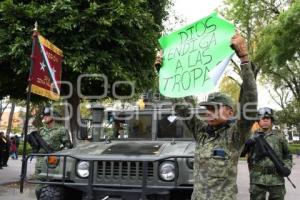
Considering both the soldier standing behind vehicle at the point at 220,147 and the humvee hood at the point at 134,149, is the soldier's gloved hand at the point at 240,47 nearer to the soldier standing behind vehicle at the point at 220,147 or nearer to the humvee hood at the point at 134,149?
the soldier standing behind vehicle at the point at 220,147

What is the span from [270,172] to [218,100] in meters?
2.12

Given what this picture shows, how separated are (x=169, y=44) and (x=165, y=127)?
3185mm

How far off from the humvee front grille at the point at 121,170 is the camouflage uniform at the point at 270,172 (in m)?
1.21

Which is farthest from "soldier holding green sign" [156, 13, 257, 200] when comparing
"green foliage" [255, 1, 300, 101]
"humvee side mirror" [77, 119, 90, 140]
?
"green foliage" [255, 1, 300, 101]

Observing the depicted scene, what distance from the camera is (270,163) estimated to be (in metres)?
6.18

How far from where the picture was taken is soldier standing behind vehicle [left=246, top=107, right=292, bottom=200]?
20.2 ft

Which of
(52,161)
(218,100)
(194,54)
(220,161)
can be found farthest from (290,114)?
(220,161)

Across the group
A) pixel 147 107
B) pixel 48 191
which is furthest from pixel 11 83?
pixel 48 191

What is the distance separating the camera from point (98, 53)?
11.6 m

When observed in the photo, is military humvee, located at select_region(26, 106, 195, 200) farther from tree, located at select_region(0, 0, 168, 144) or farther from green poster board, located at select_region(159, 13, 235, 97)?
tree, located at select_region(0, 0, 168, 144)

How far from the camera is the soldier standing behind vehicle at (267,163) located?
6.14 m

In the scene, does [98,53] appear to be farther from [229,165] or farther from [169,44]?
[229,165]

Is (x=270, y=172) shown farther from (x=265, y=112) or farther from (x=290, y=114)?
(x=290, y=114)

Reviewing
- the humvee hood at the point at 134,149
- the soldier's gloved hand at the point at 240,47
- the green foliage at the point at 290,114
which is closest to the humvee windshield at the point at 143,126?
the humvee hood at the point at 134,149
